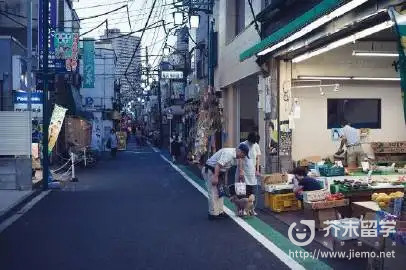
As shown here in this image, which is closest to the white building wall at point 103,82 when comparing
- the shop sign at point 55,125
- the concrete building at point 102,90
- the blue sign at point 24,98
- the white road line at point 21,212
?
the concrete building at point 102,90

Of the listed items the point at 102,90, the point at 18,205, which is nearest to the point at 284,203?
the point at 18,205

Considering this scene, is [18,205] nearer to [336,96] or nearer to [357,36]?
[357,36]

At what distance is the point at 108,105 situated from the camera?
6397 centimetres

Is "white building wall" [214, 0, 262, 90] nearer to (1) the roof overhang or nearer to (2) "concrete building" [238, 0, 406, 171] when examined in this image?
(2) "concrete building" [238, 0, 406, 171]

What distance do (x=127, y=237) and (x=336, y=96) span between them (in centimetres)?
996

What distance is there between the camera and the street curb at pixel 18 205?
12580 millimetres

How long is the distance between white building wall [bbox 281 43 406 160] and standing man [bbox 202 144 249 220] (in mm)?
5232

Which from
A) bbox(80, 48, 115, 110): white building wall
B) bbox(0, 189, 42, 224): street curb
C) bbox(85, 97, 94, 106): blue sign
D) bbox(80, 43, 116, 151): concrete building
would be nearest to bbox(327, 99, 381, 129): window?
bbox(0, 189, 42, 224): street curb

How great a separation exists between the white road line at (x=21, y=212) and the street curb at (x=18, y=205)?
3.8 inches

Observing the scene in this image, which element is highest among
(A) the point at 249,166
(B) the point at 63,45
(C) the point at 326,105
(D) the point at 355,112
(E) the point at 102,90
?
(E) the point at 102,90

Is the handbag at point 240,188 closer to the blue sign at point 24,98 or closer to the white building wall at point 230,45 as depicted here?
the white building wall at point 230,45

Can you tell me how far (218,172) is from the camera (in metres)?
11.5

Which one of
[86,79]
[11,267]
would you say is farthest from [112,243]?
[86,79]

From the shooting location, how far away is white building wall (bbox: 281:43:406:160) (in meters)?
16.8
